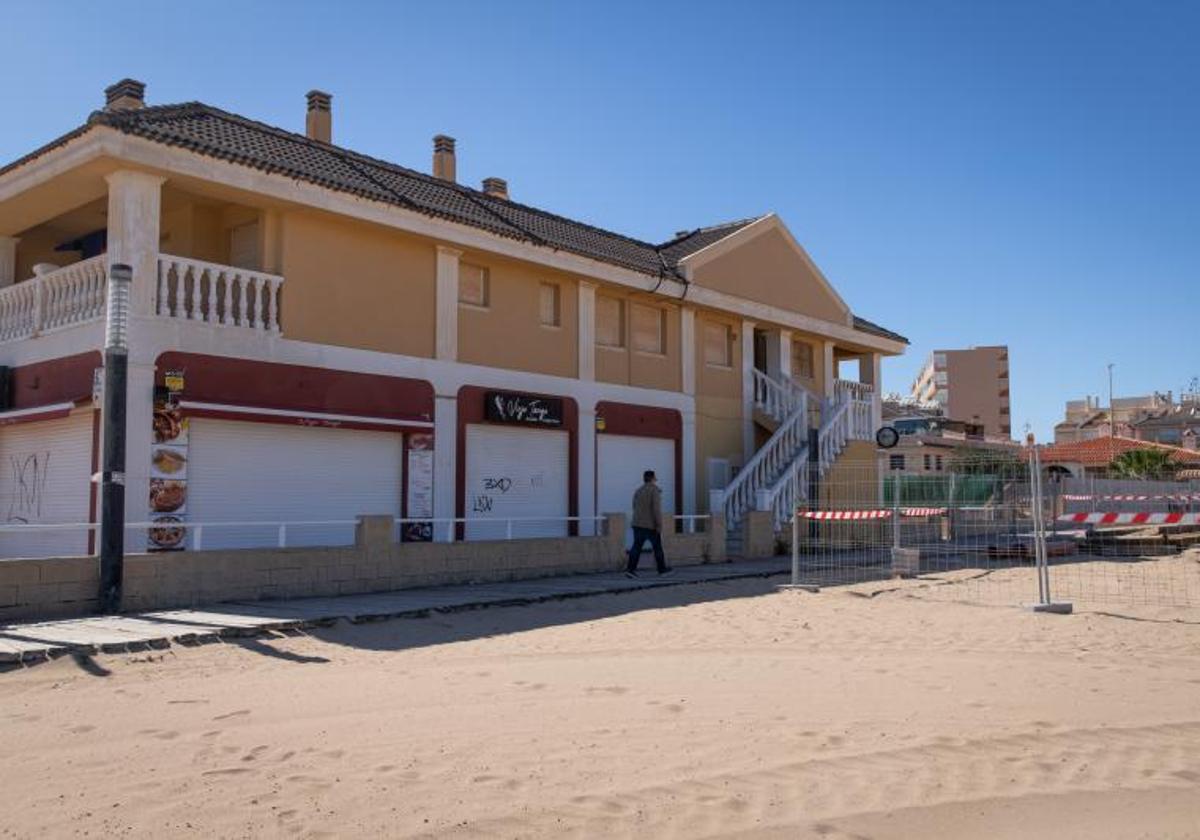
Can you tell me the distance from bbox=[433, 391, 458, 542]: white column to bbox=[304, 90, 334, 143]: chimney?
21.8ft

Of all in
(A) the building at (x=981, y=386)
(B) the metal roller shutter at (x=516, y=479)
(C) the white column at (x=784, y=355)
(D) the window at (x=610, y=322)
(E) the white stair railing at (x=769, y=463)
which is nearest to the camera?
(B) the metal roller shutter at (x=516, y=479)

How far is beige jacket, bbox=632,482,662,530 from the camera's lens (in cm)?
1672

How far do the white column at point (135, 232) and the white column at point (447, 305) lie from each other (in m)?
5.01

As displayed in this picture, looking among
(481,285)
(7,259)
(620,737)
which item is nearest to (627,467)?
(481,285)

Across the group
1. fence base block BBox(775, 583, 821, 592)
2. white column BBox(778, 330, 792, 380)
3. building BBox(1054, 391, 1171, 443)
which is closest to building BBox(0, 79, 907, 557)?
white column BBox(778, 330, 792, 380)

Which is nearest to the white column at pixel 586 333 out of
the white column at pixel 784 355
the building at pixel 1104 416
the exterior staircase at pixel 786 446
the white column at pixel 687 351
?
the white column at pixel 687 351

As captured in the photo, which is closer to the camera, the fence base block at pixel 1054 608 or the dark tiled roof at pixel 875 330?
the fence base block at pixel 1054 608

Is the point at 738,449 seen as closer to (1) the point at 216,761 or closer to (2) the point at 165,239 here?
(2) the point at 165,239

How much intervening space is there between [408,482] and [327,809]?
12017 mm

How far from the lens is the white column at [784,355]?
25328 millimetres

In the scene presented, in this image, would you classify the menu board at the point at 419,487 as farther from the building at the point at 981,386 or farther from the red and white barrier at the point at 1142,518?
the building at the point at 981,386

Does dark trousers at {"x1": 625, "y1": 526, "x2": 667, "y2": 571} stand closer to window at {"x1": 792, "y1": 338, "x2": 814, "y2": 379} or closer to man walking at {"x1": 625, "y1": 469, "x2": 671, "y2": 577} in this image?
man walking at {"x1": 625, "y1": 469, "x2": 671, "y2": 577}

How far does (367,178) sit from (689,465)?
30.4 feet

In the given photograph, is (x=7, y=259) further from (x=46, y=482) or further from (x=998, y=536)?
(x=998, y=536)
